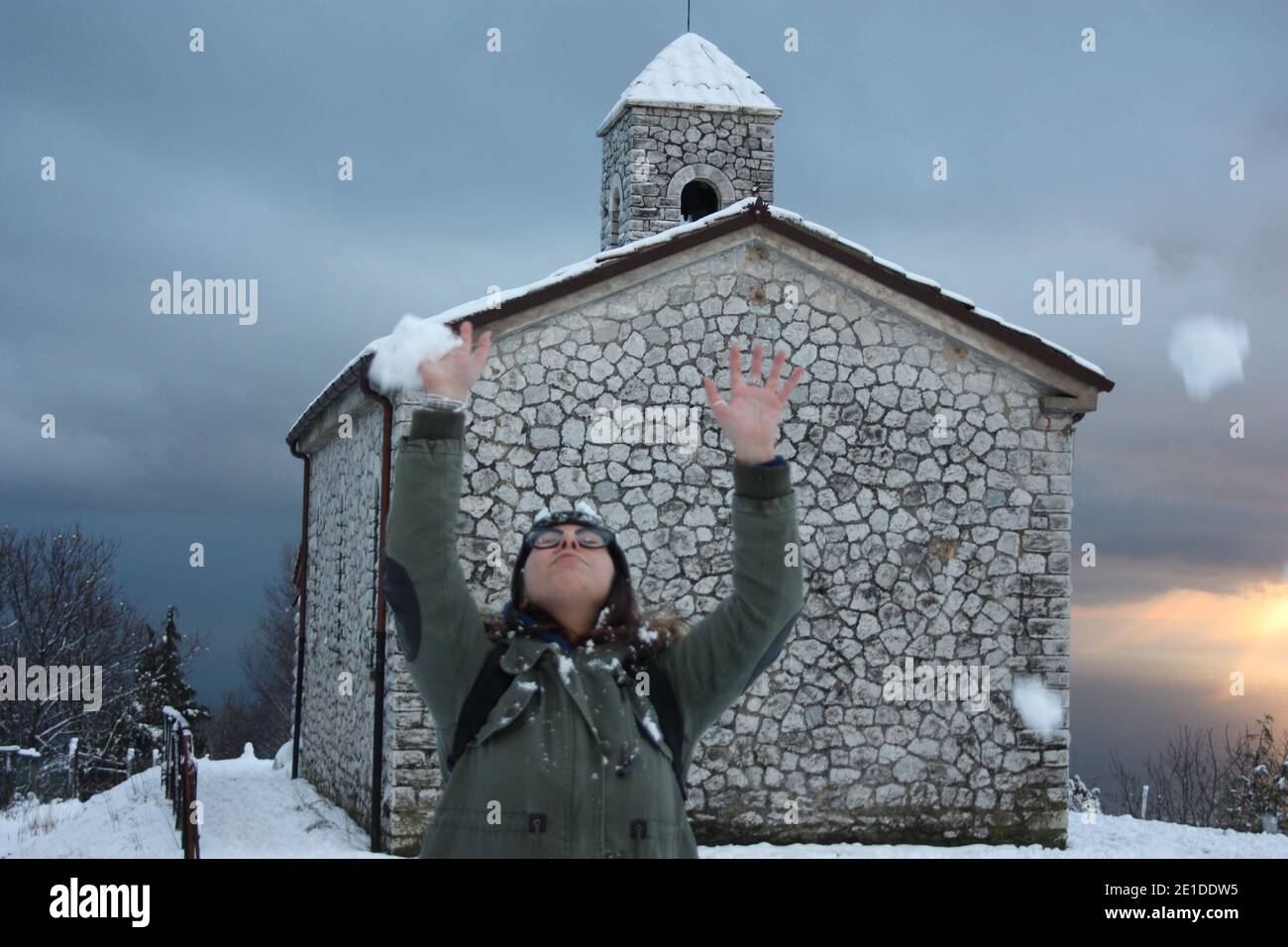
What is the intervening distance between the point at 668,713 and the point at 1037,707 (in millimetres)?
8371

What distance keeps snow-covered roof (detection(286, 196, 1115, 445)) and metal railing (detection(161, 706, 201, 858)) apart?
128 inches

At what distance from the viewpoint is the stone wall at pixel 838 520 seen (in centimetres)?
1015

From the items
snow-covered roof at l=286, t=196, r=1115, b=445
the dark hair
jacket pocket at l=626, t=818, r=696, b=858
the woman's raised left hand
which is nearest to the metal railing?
snow-covered roof at l=286, t=196, r=1115, b=445

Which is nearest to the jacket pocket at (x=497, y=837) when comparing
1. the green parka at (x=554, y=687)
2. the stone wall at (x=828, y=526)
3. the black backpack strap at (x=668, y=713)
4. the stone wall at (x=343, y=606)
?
the green parka at (x=554, y=687)

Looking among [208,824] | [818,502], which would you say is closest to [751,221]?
[818,502]

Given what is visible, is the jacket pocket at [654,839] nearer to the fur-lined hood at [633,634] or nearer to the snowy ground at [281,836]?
the fur-lined hood at [633,634]

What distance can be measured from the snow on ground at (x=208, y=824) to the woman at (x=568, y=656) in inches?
277

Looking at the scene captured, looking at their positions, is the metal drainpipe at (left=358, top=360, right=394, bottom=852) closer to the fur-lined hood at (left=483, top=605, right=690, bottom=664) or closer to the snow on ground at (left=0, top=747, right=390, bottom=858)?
the snow on ground at (left=0, top=747, right=390, bottom=858)

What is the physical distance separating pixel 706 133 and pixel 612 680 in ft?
42.0
